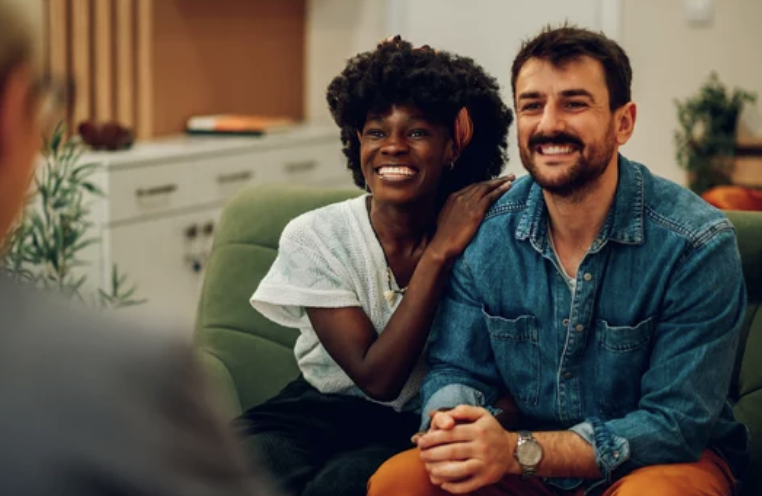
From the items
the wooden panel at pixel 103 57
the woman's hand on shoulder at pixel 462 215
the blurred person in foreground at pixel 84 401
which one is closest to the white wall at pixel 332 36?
the wooden panel at pixel 103 57

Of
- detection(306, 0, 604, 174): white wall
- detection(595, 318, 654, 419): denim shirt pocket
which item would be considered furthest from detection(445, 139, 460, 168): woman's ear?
detection(306, 0, 604, 174): white wall

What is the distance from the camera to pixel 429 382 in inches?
79.5

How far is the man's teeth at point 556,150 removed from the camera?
1.97 meters

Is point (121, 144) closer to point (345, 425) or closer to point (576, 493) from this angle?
point (345, 425)

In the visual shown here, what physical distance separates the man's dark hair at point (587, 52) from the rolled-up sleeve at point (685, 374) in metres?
0.30

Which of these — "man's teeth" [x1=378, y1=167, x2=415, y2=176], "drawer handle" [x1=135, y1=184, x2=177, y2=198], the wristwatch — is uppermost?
"man's teeth" [x1=378, y1=167, x2=415, y2=176]

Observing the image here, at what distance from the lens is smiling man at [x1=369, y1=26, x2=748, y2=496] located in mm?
1839

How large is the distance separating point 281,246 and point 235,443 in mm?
1587

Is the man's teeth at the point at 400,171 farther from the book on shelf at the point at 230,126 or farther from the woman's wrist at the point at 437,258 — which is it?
the book on shelf at the point at 230,126

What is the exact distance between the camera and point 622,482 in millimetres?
1826

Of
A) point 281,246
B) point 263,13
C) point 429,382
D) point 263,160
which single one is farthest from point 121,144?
point 429,382


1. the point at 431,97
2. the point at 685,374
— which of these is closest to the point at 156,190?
the point at 431,97

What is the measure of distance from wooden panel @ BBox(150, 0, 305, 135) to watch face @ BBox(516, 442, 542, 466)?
2.97 meters

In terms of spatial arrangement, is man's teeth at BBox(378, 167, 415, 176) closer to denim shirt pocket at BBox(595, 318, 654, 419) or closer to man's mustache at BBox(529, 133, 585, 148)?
man's mustache at BBox(529, 133, 585, 148)
